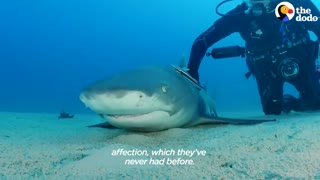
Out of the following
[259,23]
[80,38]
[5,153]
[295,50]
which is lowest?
[5,153]

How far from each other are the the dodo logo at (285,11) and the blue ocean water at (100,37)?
3312 inches

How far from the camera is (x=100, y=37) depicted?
129 meters

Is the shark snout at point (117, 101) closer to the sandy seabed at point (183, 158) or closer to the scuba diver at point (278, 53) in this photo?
the sandy seabed at point (183, 158)

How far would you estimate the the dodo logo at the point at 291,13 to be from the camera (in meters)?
6.90

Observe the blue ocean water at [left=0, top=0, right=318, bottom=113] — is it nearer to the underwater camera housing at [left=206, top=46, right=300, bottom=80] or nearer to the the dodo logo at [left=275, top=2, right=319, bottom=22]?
the the dodo logo at [left=275, top=2, right=319, bottom=22]

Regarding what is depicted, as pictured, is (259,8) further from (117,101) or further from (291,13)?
(117,101)

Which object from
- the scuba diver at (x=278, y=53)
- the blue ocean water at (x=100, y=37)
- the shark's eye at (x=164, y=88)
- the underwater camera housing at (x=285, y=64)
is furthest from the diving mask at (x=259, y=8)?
the blue ocean water at (x=100, y=37)

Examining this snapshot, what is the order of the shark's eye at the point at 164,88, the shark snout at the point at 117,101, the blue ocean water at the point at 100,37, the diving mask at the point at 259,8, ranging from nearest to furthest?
the shark snout at the point at 117,101, the shark's eye at the point at 164,88, the diving mask at the point at 259,8, the blue ocean water at the point at 100,37

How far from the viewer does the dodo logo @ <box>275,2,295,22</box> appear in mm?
6883

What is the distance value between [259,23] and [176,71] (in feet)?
9.93

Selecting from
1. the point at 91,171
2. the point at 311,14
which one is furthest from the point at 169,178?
the point at 311,14

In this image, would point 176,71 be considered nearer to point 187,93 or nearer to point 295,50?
point 187,93

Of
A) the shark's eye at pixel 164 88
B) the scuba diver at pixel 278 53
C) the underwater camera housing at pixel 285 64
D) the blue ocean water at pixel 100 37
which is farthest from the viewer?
the blue ocean water at pixel 100 37

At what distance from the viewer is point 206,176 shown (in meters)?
2.18
